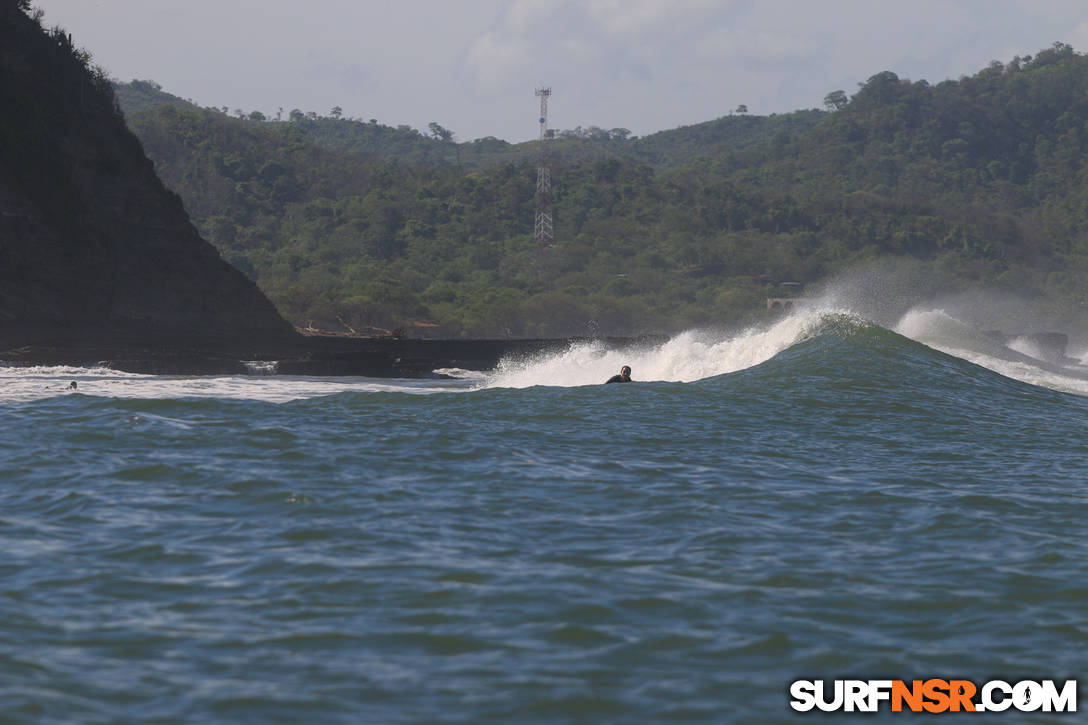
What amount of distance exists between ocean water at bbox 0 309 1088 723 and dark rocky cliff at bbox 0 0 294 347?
2304cm

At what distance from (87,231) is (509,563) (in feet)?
122

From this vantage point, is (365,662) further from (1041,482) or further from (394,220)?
(394,220)

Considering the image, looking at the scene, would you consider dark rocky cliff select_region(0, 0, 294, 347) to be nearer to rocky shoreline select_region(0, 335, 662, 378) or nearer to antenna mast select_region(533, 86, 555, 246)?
rocky shoreline select_region(0, 335, 662, 378)

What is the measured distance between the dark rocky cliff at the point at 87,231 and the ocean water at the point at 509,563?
23044mm

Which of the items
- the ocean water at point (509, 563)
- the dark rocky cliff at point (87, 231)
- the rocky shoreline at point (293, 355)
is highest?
the dark rocky cliff at point (87, 231)

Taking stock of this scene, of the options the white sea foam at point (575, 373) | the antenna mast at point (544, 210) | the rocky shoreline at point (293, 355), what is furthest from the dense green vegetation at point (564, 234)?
the white sea foam at point (575, 373)

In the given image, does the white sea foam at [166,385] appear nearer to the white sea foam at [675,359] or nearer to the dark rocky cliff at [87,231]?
the white sea foam at [675,359]

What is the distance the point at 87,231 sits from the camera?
40.4 m

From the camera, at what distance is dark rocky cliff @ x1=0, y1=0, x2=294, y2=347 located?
3694 centimetres

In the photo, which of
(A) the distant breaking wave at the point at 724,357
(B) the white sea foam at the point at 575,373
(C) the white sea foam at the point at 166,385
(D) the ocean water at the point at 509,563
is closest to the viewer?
(D) the ocean water at the point at 509,563

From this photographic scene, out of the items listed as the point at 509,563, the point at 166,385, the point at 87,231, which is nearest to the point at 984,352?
the point at 166,385

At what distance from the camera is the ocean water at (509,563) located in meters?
5.61

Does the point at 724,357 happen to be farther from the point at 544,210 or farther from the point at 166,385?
the point at 544,210

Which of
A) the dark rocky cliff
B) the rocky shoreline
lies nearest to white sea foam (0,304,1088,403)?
the rocky shoreline
